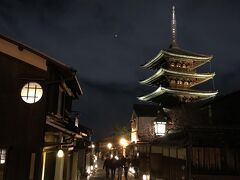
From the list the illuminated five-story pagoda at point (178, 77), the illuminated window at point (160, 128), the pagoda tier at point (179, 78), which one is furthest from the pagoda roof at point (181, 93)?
the illuminated window at point (160, 128)

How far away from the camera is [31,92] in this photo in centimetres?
1304

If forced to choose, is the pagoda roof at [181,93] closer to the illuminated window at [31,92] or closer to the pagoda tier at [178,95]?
the pagoda tier at [178,95]

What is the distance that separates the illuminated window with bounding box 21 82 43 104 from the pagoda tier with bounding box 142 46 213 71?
23213mm

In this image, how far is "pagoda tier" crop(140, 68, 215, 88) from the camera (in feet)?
112

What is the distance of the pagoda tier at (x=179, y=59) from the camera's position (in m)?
34.7

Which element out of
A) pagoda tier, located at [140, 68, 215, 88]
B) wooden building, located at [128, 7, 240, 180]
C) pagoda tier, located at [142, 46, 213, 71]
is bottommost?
wooden building, located at [128, 7, 240, 180]

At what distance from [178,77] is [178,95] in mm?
2484

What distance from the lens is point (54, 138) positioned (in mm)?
15820

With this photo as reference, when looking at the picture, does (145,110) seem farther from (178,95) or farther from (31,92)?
(31,92)

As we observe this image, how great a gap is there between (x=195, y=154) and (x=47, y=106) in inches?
289

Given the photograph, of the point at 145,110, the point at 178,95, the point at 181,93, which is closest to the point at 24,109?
the point at 181,93

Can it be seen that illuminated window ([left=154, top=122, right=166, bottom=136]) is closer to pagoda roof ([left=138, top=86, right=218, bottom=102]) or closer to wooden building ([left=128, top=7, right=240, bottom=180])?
wooden building ([left=128, top=7, right=240, bottom=180])

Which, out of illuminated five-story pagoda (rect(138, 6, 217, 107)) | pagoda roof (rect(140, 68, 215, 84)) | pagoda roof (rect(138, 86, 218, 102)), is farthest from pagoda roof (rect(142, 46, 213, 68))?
pagoda roof (rect(138, 86, 218, 102))

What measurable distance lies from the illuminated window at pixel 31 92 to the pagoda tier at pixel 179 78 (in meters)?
22.4
